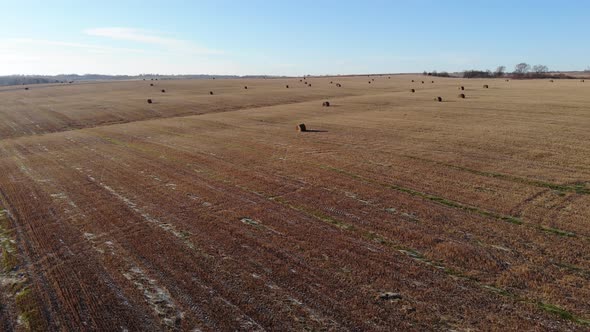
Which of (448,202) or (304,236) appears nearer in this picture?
(304,236)

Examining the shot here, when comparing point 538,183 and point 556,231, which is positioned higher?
point 538,183

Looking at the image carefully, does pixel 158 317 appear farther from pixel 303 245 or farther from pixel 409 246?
pixel 409 246

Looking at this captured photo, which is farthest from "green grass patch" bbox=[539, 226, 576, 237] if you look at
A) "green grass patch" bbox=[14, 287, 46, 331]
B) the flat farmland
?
"green grass patch" bbox=[14, 287, 46, 331]

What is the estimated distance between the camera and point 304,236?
33.8 ft

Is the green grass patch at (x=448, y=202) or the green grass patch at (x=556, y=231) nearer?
the green grass patch at (x=556, y=231)

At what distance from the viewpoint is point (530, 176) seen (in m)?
14.3

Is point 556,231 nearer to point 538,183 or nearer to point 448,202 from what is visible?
point 448,202

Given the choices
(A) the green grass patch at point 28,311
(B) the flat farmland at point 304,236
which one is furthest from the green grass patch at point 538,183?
(A) the green grass patch at point 28,311

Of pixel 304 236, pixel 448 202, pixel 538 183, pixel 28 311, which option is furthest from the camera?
pixel 538 183

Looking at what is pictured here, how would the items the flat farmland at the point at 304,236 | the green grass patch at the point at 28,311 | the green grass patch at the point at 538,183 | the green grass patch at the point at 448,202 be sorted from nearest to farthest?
the green grass patch at the point at 28,311 → the flat farmland at the point at 304,236 → the green grass patch at the point at 448,202 → the green grass patch at the point at 538,183

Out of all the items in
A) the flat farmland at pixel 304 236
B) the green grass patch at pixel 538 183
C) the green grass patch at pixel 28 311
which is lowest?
the green grass patch at pixel 28 311

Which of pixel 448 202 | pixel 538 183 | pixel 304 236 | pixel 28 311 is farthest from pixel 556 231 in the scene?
pixel 28 311

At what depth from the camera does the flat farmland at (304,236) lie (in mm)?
7199

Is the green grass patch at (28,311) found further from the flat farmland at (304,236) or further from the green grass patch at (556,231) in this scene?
the green grass patch at (556,231)
